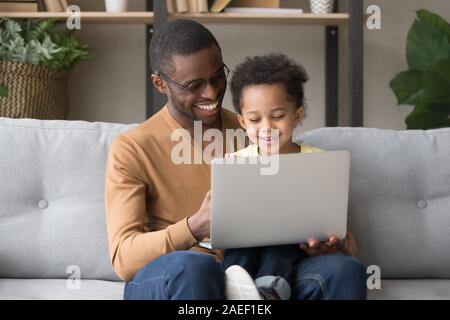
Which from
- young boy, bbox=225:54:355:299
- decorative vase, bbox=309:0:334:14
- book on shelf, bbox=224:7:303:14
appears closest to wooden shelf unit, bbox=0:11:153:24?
book on shelf, bbox=224:7:303:14

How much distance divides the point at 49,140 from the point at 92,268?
0.34 metres

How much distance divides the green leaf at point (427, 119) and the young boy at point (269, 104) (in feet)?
4.17

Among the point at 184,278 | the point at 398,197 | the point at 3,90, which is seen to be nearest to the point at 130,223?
the point at 184,278

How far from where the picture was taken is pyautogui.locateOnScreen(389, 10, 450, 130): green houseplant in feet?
9.11

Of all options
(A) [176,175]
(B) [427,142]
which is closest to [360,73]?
(B) [427,142]

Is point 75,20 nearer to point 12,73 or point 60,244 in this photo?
point 12,73

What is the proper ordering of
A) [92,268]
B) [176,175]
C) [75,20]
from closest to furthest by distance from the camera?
[176,175] < [92,268] < [75,20]

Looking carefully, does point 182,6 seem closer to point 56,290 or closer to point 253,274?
point 56,290

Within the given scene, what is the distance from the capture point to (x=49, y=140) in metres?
1.88

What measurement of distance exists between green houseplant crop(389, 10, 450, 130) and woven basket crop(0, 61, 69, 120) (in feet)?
4.37

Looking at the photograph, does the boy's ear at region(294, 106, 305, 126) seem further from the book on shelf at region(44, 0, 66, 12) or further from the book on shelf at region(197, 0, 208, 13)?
the book on shelf at region(44, 0, 66, 12)

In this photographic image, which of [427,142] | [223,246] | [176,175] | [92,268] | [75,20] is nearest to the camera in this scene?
[223,246]

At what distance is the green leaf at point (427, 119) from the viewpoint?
285cm

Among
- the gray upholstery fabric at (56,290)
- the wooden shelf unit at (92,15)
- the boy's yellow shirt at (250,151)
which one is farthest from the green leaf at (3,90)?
the boy's yellow shirt at (250,151)
